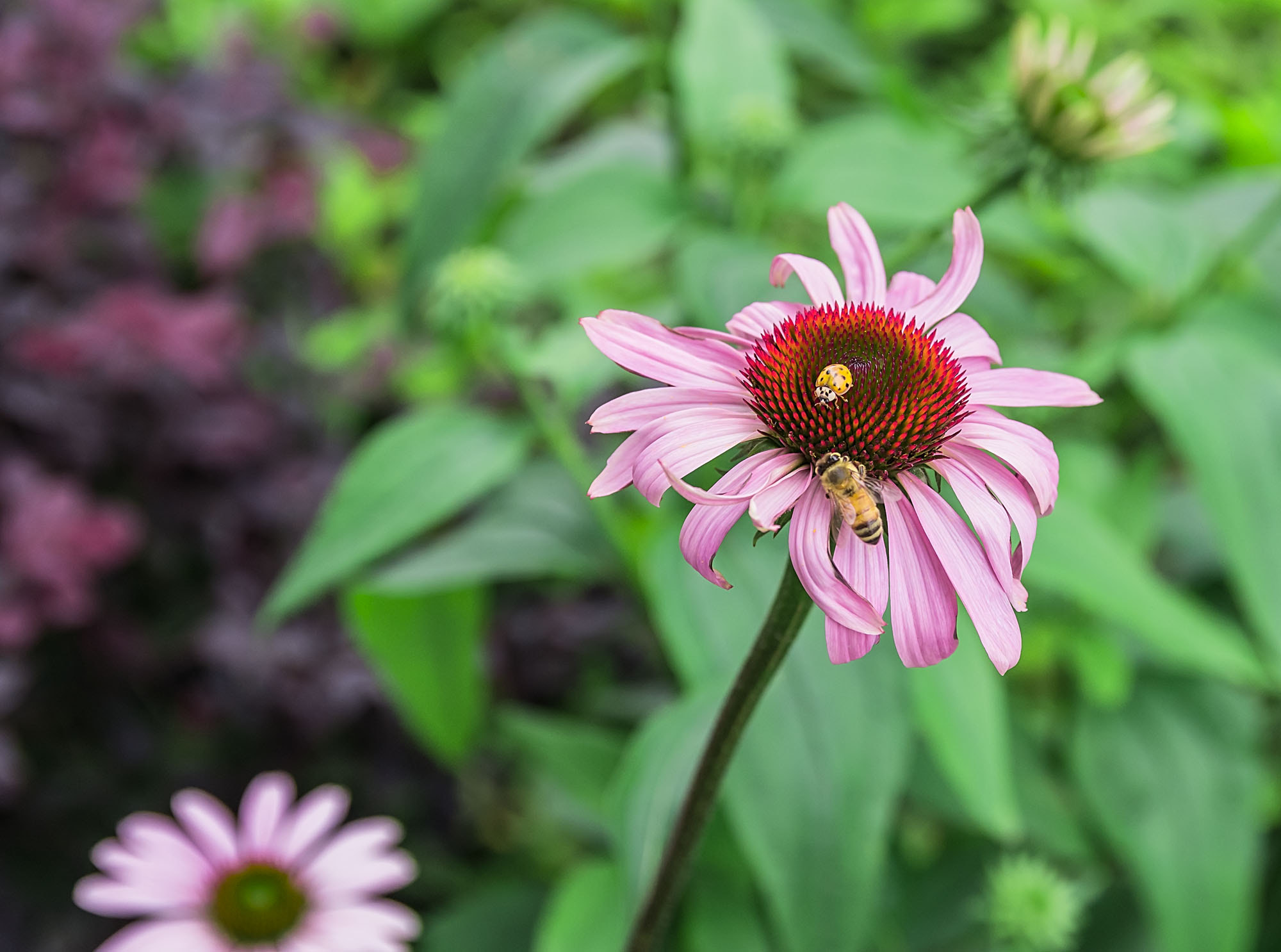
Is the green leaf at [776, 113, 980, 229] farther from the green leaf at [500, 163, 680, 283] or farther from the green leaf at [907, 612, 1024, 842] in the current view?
the green leaf at [907, 612, 1024, 842]

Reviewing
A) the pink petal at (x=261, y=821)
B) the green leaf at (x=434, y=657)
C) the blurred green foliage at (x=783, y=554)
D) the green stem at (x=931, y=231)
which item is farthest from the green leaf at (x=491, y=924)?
the green stem at (x=931, y=231)

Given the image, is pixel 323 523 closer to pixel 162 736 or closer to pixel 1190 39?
pixel 162 736

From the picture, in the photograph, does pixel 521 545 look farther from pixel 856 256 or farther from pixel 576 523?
pixel 856 256

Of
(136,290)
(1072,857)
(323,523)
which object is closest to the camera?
(323,523)

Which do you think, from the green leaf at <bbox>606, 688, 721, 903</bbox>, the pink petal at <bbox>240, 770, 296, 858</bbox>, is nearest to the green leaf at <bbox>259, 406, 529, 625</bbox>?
the pink petal at <bbox>240, 770, 296, 858</bbox>

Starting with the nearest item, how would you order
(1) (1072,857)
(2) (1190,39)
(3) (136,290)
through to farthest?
1. (1) (1072,857)
2. (3) (136,290)
3. (2) (1190,39)

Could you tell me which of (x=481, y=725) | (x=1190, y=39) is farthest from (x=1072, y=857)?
(x=1190, y=39)
